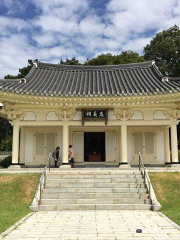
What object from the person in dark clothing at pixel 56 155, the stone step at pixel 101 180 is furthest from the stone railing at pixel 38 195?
the person in dark clothing at pixel 56 155

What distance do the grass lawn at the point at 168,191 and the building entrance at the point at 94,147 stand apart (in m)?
5.26

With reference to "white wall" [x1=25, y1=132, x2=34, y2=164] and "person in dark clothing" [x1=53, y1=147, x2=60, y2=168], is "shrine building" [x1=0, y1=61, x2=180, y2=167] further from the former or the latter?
"person in dark clothing" [x1=53, y1=147, x2=60, y2=168]

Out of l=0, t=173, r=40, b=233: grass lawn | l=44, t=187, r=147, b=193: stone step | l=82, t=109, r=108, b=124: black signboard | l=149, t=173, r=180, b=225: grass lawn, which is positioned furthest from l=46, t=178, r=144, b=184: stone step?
l=82, t=109, r=108, b=124: black signboard

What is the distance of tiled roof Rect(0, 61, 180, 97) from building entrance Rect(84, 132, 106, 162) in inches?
120

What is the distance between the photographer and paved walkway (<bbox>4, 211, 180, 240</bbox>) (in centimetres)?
654

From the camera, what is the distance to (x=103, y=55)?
131 ft

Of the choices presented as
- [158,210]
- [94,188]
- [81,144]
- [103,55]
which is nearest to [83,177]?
[94,188]

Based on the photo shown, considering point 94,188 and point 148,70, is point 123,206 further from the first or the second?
point 148,70

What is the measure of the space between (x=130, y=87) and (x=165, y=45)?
28.4m

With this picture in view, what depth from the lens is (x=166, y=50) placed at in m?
42.3

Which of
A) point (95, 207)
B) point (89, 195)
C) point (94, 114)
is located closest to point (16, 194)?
point (89, 195)

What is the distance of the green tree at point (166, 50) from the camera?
135ft

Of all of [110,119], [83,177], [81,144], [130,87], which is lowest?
[83,177]

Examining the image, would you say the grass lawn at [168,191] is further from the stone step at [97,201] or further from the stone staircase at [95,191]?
the stone step at [97,201]
